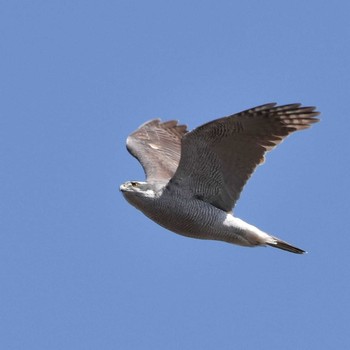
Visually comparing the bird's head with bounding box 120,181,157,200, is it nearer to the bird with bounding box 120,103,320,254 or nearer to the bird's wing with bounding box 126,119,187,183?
the bird with bounding box 120,103,320,254

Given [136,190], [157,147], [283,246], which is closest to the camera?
[136,190]

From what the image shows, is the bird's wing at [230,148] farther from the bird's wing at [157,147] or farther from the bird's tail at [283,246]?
the bird's wing at [157,147]

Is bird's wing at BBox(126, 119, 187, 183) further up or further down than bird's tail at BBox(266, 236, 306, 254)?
further up

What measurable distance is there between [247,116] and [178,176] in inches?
53.8

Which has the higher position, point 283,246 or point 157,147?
point 157,147

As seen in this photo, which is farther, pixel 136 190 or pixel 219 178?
pixel 219 178

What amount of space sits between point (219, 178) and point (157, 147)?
118 inches

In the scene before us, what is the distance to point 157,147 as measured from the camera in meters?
17.5

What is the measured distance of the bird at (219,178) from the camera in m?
14.2

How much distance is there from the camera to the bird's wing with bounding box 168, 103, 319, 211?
14164mm

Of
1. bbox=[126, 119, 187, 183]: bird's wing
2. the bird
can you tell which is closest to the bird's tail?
the bird

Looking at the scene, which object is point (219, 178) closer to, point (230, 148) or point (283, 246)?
point (230, 148)

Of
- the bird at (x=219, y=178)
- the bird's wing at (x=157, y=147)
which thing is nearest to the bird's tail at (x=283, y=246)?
the bird at (x=219, y=178)

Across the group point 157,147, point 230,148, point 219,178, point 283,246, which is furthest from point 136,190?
point 157,147
